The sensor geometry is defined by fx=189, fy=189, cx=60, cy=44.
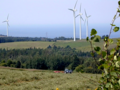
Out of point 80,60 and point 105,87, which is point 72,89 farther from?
point 80,60

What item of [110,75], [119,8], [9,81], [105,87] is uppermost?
[119,8]

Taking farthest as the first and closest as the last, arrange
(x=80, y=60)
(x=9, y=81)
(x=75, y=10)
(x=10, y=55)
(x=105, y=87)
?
(x=10, y=55) < (x=75, y=10) < (x=80, y=60) < (x=9, y=81) < (x=105, y=87)

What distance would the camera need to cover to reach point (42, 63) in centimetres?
5856

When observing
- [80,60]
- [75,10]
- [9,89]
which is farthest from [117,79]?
[75,10]

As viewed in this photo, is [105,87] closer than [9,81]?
Yes

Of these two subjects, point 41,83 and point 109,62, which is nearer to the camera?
point 109,62

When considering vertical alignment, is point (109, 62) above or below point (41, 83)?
above

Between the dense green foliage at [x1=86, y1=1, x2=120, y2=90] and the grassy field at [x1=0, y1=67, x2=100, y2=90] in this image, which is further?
the grassy field at [x1=0, y1=67, x2=100, y2=90]

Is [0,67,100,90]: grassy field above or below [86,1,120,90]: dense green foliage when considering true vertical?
below

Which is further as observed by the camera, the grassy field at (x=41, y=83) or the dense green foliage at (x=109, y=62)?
the grassy field at (x=41, y=83)

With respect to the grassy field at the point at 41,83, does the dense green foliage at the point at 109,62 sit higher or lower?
higher

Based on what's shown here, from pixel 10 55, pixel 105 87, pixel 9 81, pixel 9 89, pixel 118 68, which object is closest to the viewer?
pixel 118 68

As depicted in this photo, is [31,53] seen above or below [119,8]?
below

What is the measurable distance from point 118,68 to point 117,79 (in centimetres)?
23
